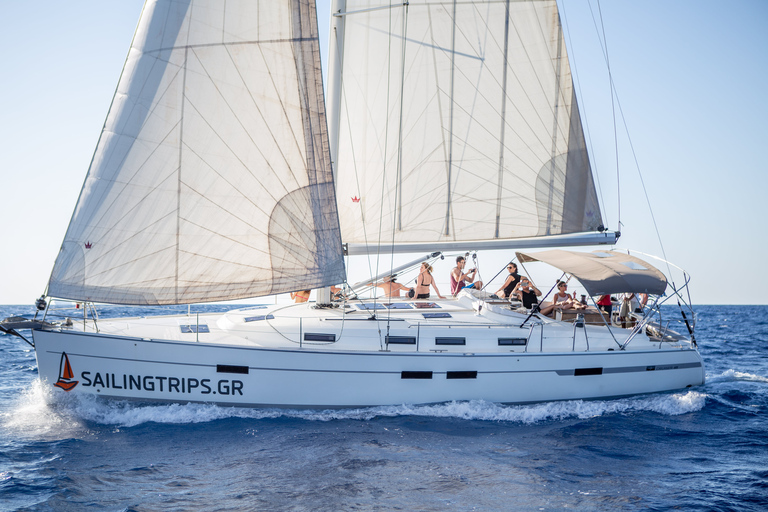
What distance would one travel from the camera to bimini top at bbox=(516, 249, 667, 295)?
912 cm

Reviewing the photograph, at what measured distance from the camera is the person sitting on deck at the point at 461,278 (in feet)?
40.0

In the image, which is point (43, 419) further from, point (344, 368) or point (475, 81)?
point (475, 81)

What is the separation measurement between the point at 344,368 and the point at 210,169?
378 centimetres

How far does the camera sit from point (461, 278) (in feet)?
40.6

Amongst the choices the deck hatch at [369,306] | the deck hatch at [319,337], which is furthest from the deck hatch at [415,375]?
the deck hatch at [369,306]

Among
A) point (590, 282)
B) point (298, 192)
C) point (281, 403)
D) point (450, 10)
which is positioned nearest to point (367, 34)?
point (450, 10)

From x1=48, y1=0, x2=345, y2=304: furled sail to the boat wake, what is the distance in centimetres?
166

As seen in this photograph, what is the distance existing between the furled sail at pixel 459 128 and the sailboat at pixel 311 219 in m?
0.04

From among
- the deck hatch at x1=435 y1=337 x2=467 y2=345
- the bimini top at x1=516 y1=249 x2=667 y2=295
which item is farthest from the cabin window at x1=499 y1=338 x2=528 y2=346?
the bimini top at x1=516 y1=249 x2=667 y2=295

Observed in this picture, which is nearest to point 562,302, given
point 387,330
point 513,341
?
point 513,341

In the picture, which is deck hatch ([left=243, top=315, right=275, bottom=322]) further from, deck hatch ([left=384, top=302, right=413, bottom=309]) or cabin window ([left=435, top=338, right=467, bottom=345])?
cabin window ([left=435, top=338, right=467, bottom=345])

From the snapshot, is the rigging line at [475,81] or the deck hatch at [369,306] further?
the rigging line at [475,81]

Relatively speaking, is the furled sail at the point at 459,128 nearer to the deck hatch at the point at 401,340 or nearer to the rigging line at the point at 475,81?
the rigging line at the point at 475,81

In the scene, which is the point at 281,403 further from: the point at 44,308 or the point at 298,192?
the point at 44,308
